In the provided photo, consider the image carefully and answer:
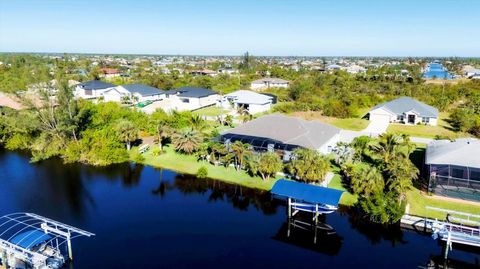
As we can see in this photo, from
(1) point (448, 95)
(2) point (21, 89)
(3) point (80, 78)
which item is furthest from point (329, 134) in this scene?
(3) point (80, 78)

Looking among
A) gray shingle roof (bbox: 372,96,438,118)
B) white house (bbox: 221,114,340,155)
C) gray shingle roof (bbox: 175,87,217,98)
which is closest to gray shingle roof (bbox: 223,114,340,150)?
white house (bbox: 221,114,340,155)

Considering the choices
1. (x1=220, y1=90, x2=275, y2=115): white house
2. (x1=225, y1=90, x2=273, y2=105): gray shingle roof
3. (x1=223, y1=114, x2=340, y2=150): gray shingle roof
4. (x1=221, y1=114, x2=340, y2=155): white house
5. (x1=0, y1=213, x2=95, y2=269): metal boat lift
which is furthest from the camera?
(x1=225, y1=90, x2=273, y2=105): gray shingle roof

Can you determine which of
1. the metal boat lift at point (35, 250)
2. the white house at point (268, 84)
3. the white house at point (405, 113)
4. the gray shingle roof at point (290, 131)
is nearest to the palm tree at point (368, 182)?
the gray shingle roof at point (290, 131)

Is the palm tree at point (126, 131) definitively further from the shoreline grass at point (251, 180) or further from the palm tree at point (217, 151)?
the palm tree at point (217, 151)

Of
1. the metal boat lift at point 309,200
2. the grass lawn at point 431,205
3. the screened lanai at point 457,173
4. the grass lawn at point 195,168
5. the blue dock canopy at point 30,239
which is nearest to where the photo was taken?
the blue dock canopy at point 30,239

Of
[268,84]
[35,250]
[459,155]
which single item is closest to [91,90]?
[268,84]

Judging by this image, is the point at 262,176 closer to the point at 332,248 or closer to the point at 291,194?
the point at 291,194

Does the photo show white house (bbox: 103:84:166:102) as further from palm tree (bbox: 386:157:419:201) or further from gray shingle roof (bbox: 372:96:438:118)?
palm tree (bbox: 386:157:419:201)
